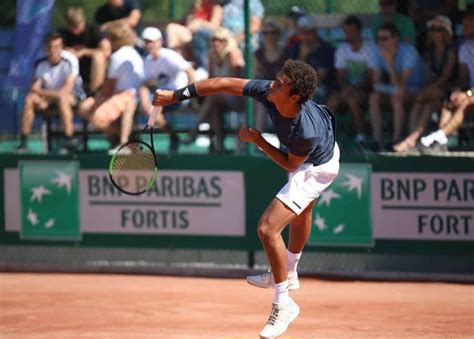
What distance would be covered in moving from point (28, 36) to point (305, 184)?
18.3ft

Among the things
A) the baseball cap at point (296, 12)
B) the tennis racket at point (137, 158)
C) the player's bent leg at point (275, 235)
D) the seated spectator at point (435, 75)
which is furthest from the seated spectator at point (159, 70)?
the player's bent leg at point (275, 235)

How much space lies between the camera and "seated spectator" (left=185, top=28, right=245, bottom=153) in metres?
11.7

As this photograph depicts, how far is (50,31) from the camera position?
12.3m

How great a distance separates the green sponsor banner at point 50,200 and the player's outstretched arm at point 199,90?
4.40 meters

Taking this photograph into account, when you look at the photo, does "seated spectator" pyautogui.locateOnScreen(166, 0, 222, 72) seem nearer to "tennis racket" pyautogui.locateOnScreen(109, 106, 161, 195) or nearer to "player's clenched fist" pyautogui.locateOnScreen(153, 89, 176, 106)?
"tennis racket" pyautogui.locateOnScreen(109, 106, 161, 195)

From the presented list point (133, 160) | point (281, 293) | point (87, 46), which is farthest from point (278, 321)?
point (87, 46)

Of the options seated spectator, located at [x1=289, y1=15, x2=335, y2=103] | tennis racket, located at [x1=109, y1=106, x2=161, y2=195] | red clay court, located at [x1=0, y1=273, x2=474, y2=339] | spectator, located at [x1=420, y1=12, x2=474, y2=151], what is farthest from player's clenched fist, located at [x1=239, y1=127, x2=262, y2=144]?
seated spectator, located at [x1=289, y1=15, x2=335, y2=103]

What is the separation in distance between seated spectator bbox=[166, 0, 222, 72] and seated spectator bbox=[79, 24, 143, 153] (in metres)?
0.46

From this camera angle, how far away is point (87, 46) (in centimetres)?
1234

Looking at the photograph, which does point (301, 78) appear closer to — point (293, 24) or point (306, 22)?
point (306, 22)

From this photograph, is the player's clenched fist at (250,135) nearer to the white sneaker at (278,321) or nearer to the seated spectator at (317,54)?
the white sneaker at (278,321)

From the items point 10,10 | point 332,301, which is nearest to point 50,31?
point 10,10

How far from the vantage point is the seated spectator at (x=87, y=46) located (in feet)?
39.7

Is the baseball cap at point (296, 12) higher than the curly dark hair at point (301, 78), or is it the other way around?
the baseball cap at point (296, 12)
